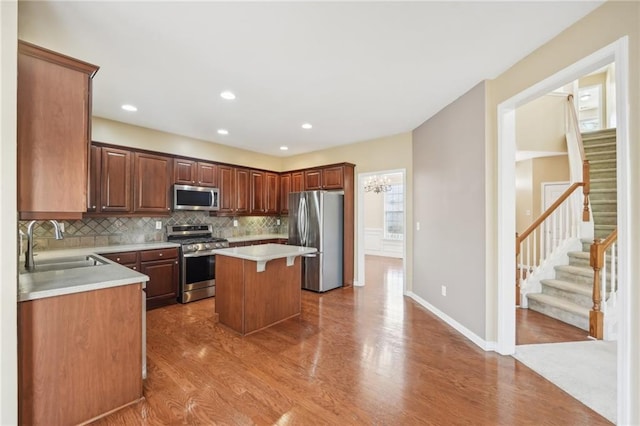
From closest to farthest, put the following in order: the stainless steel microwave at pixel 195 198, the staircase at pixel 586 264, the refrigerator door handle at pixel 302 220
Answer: the staircase at pixel 586 264, the stainless steel microwave at pixel 195 198, the refrigerator door handle at pixel 302 220

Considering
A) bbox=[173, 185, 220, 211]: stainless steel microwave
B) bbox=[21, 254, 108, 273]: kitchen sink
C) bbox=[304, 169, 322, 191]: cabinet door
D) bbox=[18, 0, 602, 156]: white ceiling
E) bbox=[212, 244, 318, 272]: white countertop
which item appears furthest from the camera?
bbox=[304, 169, 322, 191]: cabinet door

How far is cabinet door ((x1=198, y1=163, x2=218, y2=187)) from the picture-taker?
15.7 ft

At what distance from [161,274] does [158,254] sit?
30cm

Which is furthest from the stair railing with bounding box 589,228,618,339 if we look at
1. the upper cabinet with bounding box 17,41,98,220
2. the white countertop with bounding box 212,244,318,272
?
the upper cabinet with bounding box 17,41,98,220

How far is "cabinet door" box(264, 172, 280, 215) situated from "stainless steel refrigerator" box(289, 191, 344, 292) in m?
0.87

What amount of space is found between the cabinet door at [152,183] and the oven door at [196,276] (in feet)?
2.87

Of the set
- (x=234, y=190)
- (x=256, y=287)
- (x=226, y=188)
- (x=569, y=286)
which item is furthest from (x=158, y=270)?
(x=569, y=286)

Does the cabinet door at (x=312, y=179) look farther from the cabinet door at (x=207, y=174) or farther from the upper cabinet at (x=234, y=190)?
the cabinet door at (x=207, y=174)

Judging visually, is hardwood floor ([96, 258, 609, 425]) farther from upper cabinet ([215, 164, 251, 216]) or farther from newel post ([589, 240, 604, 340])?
upper cabinet ([215, 164, 251, 216])

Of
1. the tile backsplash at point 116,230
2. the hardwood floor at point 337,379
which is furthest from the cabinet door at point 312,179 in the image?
the hardwood floor at point 337,379

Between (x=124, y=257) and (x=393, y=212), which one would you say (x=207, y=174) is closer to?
(x=124, y=257)

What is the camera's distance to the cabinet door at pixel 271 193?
5930mm

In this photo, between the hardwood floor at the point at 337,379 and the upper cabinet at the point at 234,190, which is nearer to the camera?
the hardwood floor at the point at 337,379

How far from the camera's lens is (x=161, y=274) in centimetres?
396
